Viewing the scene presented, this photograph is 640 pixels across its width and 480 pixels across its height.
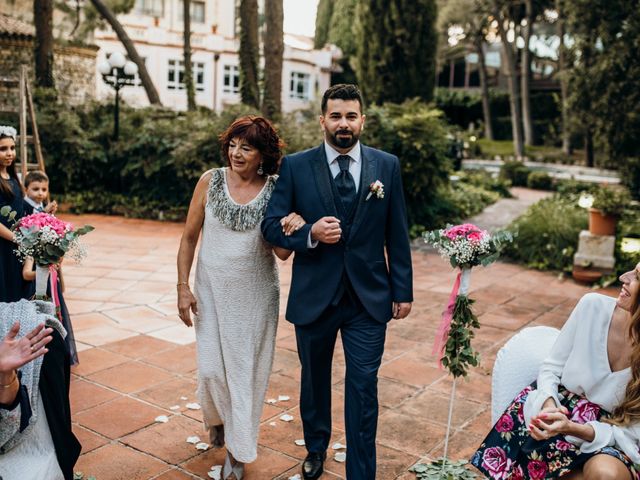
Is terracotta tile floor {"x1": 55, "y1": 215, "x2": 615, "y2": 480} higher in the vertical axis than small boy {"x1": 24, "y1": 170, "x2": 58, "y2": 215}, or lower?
lower

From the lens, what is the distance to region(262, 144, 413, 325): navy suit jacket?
10.3ft

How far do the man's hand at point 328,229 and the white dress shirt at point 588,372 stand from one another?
1.01 meters

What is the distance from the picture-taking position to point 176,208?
1247 cm

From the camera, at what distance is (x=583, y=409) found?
267 centimetres

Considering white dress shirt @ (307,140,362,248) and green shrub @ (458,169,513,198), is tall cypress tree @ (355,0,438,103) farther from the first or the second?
white dress shirt @ (307,140,362,248)

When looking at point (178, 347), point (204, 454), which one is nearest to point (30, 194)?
point (178, 347)

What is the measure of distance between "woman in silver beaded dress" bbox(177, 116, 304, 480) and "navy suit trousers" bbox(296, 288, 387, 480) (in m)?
0.24

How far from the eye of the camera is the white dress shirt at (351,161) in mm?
3197

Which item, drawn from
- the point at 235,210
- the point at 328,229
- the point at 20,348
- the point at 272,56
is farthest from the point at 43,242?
the point at 272,56

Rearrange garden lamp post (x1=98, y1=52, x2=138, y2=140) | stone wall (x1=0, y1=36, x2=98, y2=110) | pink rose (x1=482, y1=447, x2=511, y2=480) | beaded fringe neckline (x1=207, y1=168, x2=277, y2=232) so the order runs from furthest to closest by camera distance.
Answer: stone wall (x1=0, y1=36, x2=98, y2=110), garden lamp post (x1=98, y1=52, x2=138, y2=140), beaded fringe neckline (x1=207, y1=168, x2=277, y2=232), pink rose (x1=482, y1=447, x2=511, y2=480)

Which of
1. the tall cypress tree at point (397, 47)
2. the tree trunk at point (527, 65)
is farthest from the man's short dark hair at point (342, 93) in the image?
the tree trunk at point (527, 65)

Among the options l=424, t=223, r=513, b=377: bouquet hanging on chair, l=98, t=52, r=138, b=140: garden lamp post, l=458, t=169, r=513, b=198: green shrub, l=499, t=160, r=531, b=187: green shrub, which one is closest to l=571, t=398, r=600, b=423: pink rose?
l=424, t=223, r=513, b=377: bouquet hanging on chair

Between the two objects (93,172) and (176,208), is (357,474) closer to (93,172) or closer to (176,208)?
(176,208)

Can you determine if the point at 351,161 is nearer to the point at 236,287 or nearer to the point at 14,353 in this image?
the point at 236,287
